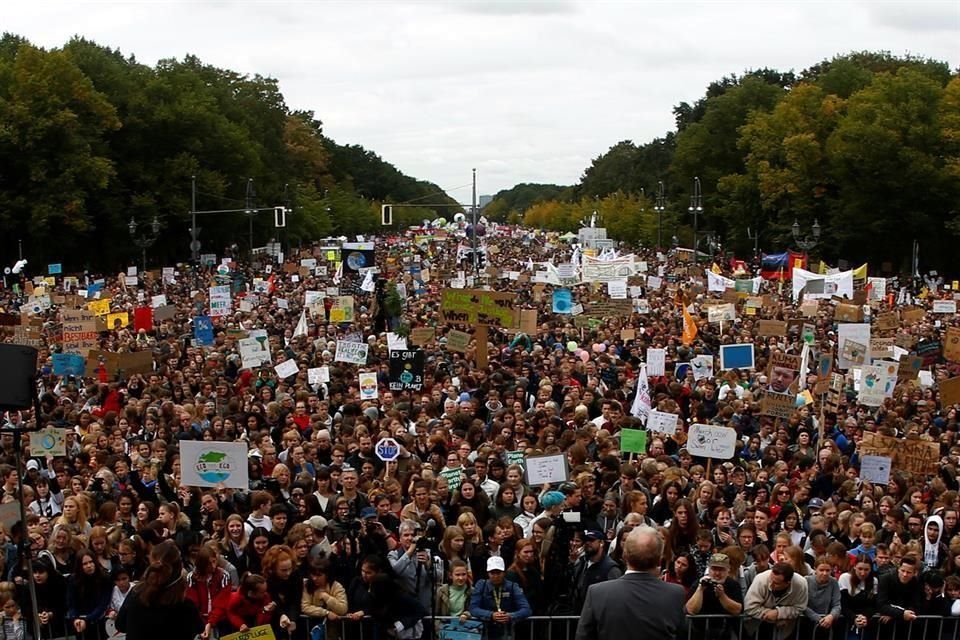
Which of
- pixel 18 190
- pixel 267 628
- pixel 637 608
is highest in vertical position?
pixel 18 190

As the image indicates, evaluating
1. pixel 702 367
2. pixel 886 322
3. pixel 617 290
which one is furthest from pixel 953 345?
pixel 617 290

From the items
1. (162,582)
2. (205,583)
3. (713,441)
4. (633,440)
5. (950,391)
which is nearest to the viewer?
(162,582)

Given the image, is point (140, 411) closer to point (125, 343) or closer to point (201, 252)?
point (125, 343)

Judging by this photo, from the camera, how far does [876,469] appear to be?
13.4 meters

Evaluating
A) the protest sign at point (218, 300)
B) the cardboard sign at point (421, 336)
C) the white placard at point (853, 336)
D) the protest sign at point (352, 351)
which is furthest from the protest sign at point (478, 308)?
the protest sign at point (218, 300)

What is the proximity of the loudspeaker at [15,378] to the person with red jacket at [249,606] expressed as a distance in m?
1.97

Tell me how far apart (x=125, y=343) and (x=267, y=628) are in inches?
737

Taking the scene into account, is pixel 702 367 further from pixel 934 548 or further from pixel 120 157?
pixel 120 157

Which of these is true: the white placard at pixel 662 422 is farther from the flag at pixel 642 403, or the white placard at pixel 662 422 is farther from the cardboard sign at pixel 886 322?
the cardboard sign at pixel 886 322

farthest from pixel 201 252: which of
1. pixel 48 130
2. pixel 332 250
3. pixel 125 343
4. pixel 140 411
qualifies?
pixel 140 411

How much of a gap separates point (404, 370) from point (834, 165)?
55.5m

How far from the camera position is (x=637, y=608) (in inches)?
239

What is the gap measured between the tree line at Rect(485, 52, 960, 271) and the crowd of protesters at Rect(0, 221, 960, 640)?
46.4 meters

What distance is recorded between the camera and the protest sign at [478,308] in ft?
78.6
